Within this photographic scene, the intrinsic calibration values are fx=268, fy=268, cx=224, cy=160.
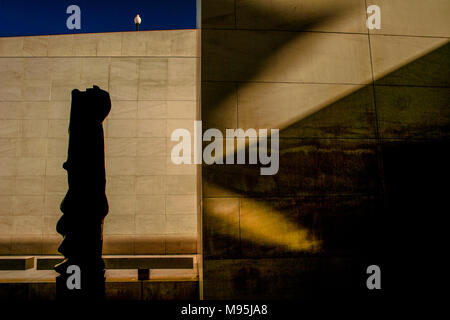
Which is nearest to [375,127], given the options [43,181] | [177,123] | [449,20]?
[449,20]

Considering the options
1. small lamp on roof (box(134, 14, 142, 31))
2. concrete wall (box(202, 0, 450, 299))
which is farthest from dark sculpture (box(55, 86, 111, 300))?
small lamp on roof (box(134, 14, 142, 31))

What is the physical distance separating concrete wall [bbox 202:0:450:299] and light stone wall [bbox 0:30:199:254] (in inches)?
252

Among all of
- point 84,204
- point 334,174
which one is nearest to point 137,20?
point 84,204

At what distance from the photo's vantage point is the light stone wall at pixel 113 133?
1119 centimetres

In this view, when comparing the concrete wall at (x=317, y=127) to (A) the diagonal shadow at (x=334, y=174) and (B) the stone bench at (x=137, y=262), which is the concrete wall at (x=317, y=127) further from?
(B) the stone bench at (x=137, y=262)

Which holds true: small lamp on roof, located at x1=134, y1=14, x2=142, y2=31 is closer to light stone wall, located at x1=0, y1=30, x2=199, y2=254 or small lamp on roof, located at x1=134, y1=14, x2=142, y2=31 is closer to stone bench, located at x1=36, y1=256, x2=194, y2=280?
light stone wall, located at x1=0, y1=30, x2=199, y2=254

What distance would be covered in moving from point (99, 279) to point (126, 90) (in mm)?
9523

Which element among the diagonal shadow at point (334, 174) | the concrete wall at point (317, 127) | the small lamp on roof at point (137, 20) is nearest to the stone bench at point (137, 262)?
the concrete wall at point (317, 127)

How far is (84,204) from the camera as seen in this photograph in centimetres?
396

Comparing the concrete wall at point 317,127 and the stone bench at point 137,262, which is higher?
the concrete wall at point 317,127

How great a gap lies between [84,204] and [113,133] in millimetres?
8293

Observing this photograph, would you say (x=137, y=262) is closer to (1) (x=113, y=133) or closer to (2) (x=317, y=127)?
(1) (x=113, y=133)

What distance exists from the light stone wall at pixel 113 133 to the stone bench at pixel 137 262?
869 mm

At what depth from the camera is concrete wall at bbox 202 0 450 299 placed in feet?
16.8
